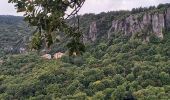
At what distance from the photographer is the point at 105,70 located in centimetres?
15388

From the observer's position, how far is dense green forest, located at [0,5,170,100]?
132 m

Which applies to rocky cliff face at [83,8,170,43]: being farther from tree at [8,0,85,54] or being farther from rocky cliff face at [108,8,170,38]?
tree at [8,0,85,54]

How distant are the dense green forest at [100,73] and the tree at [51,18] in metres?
98.1

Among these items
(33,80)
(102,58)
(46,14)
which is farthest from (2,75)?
(46,14)

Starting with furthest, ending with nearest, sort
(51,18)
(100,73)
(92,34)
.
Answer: (92,34), (100,73), (51,18)

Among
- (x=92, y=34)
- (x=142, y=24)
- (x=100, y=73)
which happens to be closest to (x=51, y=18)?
(x=100, y=73)

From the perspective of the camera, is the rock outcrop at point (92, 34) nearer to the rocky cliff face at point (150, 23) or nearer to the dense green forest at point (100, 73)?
the dense green forest at point (100, 73)

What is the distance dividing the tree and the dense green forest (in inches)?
3863

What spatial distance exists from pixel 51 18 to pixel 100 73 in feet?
435

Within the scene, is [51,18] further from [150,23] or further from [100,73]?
[150,23]

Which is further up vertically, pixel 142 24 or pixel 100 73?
pixel 142 24

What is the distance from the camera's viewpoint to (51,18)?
1686 cm

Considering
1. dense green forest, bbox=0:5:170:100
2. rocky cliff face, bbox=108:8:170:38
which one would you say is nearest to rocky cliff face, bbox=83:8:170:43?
rocky cliff face, bbox=108:8:170:38

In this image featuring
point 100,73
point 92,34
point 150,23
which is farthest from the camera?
point 92,34
